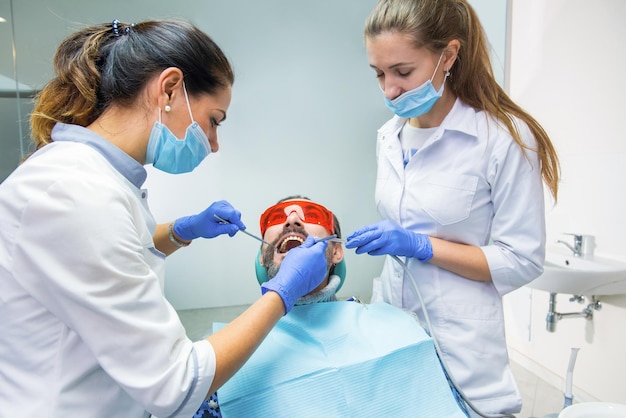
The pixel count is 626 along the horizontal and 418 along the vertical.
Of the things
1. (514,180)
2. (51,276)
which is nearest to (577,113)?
(514,180)

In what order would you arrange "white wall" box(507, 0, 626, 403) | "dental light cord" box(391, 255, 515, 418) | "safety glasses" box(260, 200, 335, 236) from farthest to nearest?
"white wall" box(507, 0, 626, 403)
"safety glasses" box(260, 200, 335, 236)
"dental light cord" box(391, 255, 515, 418)

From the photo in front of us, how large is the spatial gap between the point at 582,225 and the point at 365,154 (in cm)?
165

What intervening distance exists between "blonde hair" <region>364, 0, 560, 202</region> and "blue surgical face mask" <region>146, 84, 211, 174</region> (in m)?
0.57

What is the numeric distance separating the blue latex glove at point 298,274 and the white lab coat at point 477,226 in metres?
0.33

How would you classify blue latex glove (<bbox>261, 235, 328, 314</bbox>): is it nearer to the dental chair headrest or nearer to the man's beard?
the man's beard

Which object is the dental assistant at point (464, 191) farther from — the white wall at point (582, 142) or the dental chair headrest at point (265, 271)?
the white wall at point (582, 142)

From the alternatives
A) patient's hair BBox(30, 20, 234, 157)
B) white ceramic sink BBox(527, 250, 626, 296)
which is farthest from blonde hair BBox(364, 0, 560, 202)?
white ceramic sink BBox(527, 250, 626, 296)

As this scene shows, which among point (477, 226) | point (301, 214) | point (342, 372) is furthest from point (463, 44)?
point (342, 372)

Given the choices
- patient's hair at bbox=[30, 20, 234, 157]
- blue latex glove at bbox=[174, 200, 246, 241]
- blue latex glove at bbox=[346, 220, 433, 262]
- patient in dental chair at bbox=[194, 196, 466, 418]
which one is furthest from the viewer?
blue latex glove at bbox=[174, 200, 246, 241]

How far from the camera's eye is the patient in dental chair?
0.93 m

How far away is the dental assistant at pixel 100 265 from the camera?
620mm

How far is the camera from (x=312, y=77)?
127 inches

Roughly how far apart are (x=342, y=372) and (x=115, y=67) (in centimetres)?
82

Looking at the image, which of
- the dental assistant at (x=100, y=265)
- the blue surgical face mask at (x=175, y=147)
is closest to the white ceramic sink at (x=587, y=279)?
the dental assistant at (x=100, y=265)
